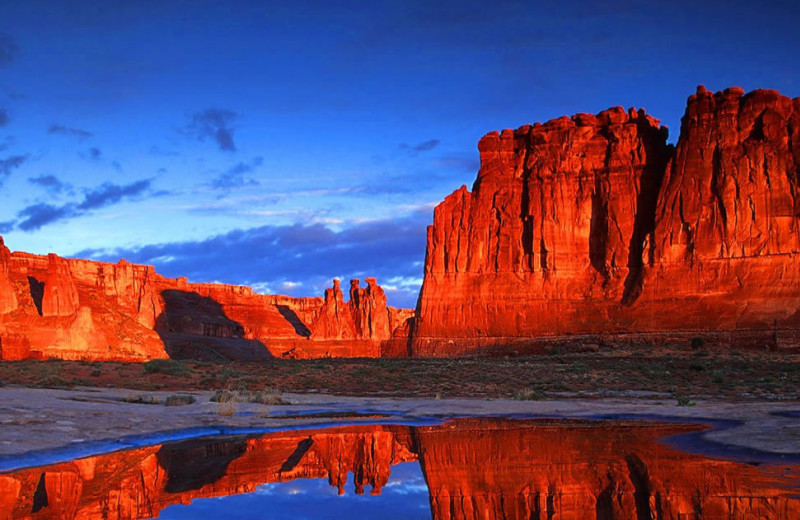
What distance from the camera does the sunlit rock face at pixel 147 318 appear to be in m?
82.6

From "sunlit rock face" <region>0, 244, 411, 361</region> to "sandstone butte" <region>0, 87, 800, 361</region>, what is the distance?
407 millimetres

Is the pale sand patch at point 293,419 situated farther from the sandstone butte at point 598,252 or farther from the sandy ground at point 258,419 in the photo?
the sandstone butte at point 598,252

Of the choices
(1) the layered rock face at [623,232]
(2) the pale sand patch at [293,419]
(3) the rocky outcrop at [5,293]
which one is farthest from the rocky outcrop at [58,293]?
(2) the pale sand patch at [293,419]

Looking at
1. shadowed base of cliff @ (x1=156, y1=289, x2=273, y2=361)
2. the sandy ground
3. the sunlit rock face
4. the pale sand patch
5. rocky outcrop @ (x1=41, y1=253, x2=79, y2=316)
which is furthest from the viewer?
shadowed base of cliff @ (x1=156, y1=289, x2=273, y2=361)

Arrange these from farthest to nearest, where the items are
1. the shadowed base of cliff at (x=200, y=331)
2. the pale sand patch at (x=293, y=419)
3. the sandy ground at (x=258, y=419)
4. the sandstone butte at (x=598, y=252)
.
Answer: the shadowed base of cliff at (x=200, y=331) → the sandstone butte at (x=598, y=252) → the pale sand patch at (x=293, y=419) → the sandy ground at (x=258, y=419)

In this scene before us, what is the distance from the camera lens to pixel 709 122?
8462 centimetres

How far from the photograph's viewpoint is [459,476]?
8742 millimetres

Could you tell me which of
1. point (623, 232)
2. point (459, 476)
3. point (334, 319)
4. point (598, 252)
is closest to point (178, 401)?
point (459, 476)

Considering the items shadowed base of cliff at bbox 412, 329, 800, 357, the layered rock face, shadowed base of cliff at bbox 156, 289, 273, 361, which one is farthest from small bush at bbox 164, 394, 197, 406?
shadowed base of cliff at bbox 156, 289, 273, 361

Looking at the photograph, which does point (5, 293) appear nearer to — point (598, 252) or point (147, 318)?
point (147, 318)

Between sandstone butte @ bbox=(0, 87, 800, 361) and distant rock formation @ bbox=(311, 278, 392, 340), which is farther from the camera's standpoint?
distant rock formation @ bbox=(311, 278, 392, 340)

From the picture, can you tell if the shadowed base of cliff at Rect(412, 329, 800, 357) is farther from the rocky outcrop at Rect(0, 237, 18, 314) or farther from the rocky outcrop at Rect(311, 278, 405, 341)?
the rocky outcrop at Rect(311, 278, 405, 341)

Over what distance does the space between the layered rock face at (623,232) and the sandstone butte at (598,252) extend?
0.17 m

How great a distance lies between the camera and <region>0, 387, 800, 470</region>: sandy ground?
1078cm
